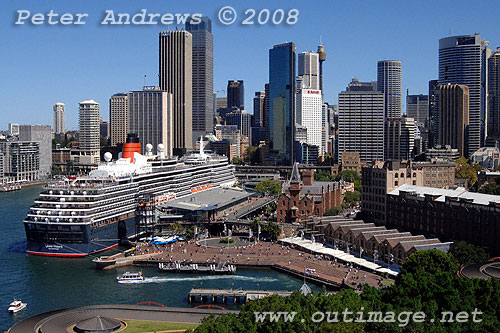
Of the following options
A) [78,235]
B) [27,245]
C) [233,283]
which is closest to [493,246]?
[233,283]

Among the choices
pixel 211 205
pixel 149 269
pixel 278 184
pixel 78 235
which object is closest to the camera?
pixel 149 269

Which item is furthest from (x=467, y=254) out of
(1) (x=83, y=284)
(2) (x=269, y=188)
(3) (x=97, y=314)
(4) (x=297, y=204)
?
(2) (x=269, y=188)

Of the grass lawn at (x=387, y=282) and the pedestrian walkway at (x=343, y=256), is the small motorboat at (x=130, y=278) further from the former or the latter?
the grass lawn at (x=387, y=282)

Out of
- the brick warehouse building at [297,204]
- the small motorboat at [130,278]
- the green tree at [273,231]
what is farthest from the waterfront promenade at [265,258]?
the brick warehouse building at [297,204]

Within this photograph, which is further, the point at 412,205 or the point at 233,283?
the point at 412,205

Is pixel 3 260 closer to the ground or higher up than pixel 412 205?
closer to the ground

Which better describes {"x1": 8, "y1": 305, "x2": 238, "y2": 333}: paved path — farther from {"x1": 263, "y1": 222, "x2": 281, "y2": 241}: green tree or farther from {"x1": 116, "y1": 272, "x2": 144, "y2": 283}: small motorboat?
{"x1": 263, "y1": 222, "x2": 281, "y2": 241}: green tree

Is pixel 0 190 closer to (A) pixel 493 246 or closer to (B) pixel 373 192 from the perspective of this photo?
(B) pixel 373 192
